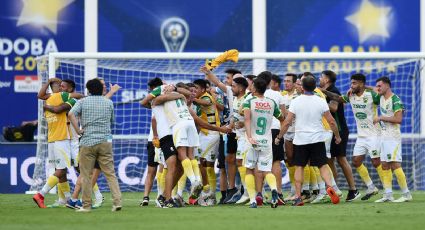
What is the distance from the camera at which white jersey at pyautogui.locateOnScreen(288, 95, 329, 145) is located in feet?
62.9

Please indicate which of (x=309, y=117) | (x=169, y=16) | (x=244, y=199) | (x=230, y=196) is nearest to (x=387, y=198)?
(x=309, y=117)

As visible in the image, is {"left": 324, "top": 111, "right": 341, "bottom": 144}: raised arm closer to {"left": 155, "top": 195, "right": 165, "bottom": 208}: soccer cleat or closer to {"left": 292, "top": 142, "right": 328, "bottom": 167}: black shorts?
{"left": 292, "top": 142, "right": 328, "bottom": 167}: black shorts

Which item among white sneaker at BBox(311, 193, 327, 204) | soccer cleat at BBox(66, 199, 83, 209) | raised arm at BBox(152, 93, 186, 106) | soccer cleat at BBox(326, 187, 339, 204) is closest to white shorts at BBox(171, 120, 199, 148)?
raised arm at BBox(152, 93, 186, 106)

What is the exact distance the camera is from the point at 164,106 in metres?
19.2

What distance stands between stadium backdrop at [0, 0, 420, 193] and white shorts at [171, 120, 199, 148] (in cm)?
1060

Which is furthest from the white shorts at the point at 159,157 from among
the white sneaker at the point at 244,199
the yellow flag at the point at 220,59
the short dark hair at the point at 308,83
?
the short dark hair at the point at 308,83

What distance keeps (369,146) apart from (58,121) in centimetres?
536

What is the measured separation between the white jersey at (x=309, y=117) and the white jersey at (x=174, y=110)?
170cm

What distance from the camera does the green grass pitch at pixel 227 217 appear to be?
14984 millimetres

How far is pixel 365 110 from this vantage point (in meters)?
20.9

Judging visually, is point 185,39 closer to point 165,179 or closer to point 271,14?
point 271,14

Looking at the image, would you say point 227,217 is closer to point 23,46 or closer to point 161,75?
point 161,75

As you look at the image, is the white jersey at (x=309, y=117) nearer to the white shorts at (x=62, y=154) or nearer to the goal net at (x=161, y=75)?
the white shorts at (x=62, y=154)

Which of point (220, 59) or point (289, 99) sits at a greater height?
point (220, 59)
